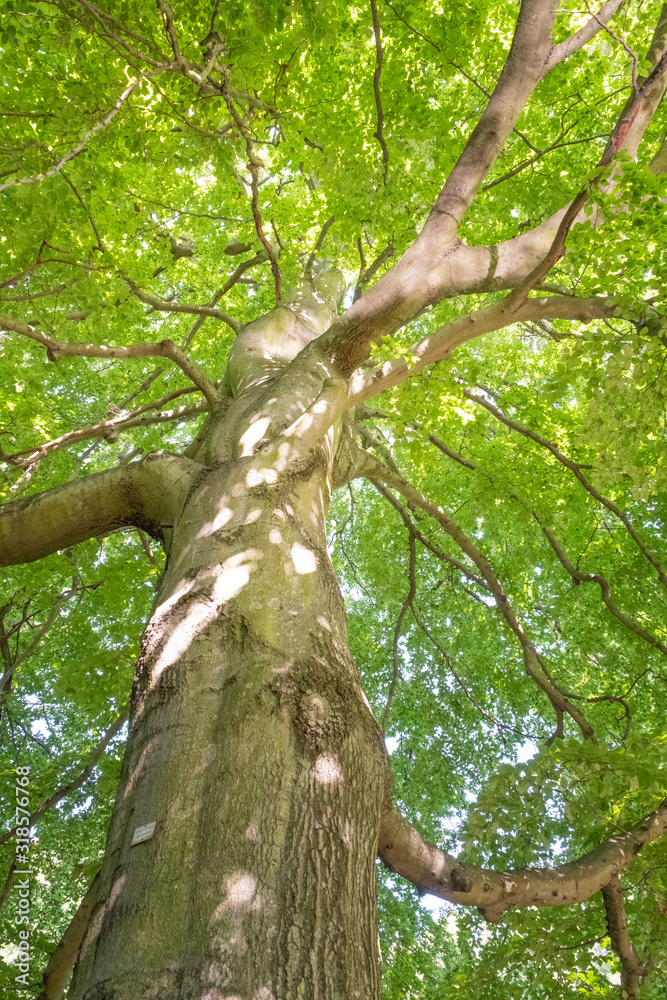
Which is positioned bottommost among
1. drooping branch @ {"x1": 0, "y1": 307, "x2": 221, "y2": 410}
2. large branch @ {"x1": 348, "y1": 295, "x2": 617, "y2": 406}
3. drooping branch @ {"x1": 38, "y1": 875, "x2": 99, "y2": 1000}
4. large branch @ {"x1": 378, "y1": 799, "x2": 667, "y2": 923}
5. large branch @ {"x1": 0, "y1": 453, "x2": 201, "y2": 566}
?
drooping branch @ {"x1": 38, "y1": 875, "x2": 99, "y2": 1000}

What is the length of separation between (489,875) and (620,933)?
4.01ft

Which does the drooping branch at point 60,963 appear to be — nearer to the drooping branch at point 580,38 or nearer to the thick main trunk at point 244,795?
the thick main trunk at point 244,795

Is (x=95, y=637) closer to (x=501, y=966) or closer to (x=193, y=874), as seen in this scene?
(x=501, y=966)

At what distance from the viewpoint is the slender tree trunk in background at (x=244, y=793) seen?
1348 mm

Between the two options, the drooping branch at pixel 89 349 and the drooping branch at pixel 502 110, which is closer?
the drooping branch at pixel 89 349

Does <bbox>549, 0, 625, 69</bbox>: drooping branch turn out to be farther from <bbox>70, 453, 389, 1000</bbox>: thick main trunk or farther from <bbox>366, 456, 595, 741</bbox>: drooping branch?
<bbox>70, 453, 389, 1000</bbox>: thick main trunk

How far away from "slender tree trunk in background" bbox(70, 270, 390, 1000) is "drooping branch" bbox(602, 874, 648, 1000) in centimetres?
174

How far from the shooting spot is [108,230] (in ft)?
18.8

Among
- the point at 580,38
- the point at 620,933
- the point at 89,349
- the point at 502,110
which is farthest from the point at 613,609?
the point at 89,349

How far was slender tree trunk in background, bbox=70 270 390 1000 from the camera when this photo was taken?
1348 mm

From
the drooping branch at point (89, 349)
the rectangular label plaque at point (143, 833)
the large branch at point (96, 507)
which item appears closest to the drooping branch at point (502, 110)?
the drooping branch at point (89, 349)

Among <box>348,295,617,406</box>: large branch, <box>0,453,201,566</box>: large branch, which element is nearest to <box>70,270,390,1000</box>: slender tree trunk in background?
<box>0,453,201,566</box>: large branch

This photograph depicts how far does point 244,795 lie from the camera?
159 centimetres

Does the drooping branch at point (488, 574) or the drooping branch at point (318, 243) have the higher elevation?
the drooping branch at point (318, 243)
